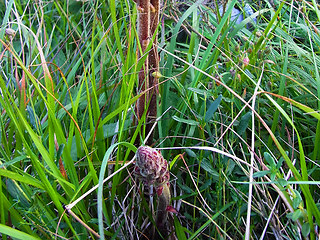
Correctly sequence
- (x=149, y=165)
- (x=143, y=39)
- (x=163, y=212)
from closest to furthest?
(x=149, y=165) < (x=163, y=212) < (x=143, y=39)

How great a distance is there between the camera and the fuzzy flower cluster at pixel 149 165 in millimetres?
778

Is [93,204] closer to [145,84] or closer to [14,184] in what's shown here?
[14,184]

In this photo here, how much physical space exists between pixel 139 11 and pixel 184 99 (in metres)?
0.34

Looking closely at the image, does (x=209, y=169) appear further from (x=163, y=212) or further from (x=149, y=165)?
(x=149, y=165)

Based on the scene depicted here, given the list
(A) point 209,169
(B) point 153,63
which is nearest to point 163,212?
(A) point 209,169

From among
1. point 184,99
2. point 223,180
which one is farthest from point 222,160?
point 184,99

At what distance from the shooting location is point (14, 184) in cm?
99

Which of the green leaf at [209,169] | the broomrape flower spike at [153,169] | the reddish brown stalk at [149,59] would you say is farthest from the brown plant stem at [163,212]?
the reddish brown stalk at [149,59]

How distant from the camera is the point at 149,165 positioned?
30.7 inches

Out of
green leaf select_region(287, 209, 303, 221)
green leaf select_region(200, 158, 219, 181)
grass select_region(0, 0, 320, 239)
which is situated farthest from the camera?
green leaf select_region(200, 158, 219, 181)

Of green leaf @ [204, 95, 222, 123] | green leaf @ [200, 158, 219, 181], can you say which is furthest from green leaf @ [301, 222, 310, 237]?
green leaf @ [204, 95, 222, 123]

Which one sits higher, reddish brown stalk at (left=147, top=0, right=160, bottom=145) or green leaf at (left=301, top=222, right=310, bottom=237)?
reddish brown stalk at (left=147, top=0, right=160, bottom=145)

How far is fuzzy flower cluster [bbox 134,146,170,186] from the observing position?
0.78 metres

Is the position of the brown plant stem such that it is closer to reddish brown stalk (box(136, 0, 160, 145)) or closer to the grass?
the grass
